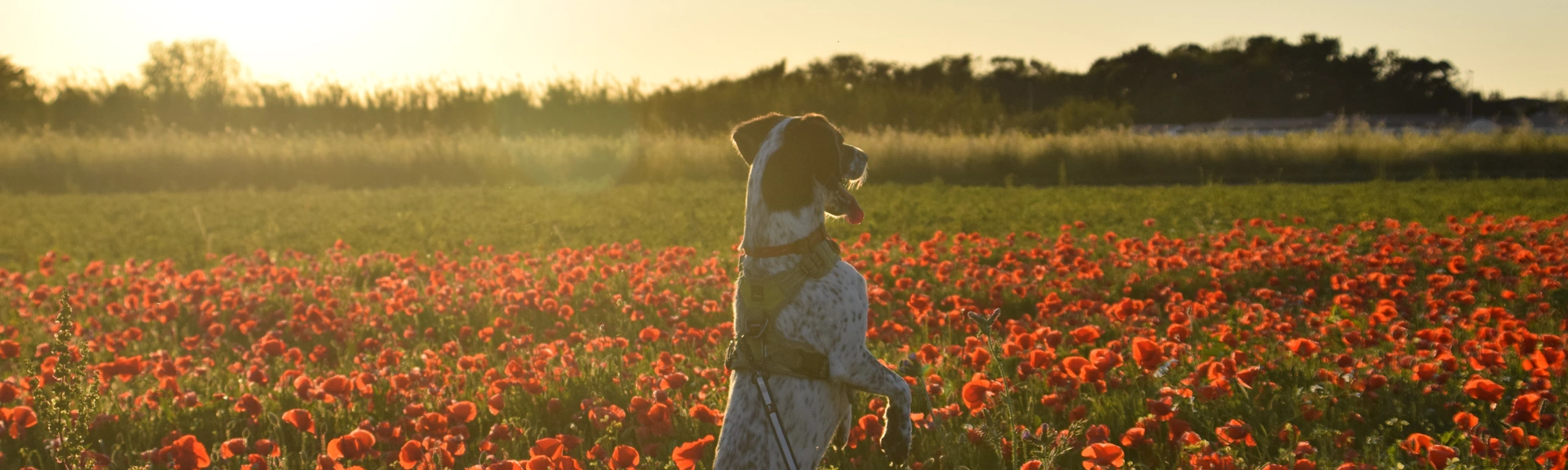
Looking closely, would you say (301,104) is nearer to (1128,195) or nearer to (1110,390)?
(1128,195)

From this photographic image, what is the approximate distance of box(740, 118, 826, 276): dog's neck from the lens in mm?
3053

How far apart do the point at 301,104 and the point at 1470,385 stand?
41712mm

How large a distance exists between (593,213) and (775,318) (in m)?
15.3

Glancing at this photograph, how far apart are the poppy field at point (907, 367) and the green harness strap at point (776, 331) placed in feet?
1.35

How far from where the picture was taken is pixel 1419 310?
669 cm

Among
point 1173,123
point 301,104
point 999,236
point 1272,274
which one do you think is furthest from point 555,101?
point 1173,123

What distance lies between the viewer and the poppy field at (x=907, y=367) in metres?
3.68

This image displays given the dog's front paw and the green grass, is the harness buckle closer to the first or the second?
the dog's front paw

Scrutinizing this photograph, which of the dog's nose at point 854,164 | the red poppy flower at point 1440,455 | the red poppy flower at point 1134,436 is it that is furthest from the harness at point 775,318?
the red poppy flower at point 1440,455

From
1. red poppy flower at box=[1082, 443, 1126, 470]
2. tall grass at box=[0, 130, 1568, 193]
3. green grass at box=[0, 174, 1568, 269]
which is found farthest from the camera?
tall grass at box=[0, 130, 1568, 193]

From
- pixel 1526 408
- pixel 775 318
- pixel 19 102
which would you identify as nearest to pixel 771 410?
pixel 775 318

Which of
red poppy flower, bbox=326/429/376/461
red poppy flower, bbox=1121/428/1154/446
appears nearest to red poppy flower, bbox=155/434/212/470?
red poppy flower, bbox=326/429/376/461

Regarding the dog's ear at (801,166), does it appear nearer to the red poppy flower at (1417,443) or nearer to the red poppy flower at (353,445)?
the red poppy flower at (353,445)

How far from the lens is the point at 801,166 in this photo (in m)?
3.06
